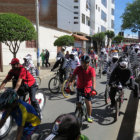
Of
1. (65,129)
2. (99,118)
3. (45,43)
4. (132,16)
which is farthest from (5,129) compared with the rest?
(132,16)

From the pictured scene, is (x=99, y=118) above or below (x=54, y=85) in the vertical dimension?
below

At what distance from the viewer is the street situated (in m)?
4.45

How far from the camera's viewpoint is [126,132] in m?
4.62

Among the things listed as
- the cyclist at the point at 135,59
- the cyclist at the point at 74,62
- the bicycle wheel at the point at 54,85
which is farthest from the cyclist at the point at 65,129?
the cyclist at the point at 135,59

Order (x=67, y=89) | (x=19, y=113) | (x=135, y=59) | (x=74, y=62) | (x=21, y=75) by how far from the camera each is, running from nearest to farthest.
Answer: (x=19, y=113), (x=21, y=75), (x=67, y=89), (x=74, y=62), (x=135, y=59)

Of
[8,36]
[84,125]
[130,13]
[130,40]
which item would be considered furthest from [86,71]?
[130,40]

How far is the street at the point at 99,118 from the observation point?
175 inches

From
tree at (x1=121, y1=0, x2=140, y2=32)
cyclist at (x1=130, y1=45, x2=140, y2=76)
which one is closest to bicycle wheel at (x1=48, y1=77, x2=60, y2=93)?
cyclist at (x1=130, y1=45, x2=140, y2=76)

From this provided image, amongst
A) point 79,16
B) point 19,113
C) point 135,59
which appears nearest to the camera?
point 19,113

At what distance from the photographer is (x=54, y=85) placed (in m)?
8.05

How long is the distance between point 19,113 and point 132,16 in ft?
139

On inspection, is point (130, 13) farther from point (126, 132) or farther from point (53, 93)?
point (126, 132)

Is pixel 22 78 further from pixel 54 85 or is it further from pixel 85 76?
A: pixel 54 85

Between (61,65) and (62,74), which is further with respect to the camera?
(62,74)
